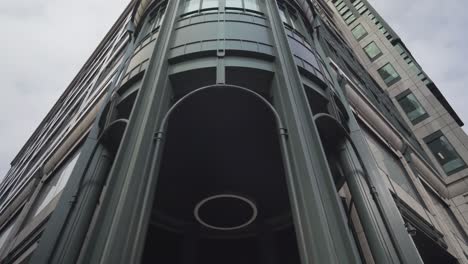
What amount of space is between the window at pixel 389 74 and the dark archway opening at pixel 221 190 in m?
25.7

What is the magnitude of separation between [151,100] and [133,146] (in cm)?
141

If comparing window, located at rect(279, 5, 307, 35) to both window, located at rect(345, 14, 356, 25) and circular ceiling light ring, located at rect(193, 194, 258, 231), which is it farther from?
window, located at rect(345, 14, 356, 25)

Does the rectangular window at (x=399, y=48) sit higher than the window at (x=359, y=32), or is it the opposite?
the window at (x=359, y=32)

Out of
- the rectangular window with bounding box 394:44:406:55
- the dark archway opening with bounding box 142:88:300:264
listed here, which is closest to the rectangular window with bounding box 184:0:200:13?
the dark archway opening with bounding box 142:88:300:264

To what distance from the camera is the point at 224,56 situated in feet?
29.4

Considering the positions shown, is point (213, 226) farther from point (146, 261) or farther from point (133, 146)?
point (133, 146)

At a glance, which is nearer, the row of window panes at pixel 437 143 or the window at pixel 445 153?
the window at pixel 445 153

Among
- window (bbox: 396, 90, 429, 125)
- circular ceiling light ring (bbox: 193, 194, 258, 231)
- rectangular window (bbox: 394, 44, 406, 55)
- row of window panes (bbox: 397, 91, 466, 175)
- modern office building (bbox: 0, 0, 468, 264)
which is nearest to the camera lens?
modern office building (bbox: 0, 0, 468, 264)

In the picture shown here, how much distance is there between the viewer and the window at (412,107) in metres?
28.7

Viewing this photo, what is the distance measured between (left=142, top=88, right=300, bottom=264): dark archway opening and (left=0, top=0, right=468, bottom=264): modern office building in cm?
5

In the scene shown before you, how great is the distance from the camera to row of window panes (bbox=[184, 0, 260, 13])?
11555mm

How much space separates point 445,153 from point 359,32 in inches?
793

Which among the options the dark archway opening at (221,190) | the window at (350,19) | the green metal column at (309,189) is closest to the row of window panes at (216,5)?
the green metal column at (309,189)

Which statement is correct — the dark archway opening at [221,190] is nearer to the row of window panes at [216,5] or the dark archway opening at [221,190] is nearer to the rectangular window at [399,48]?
the row of window panes at [216,5]
